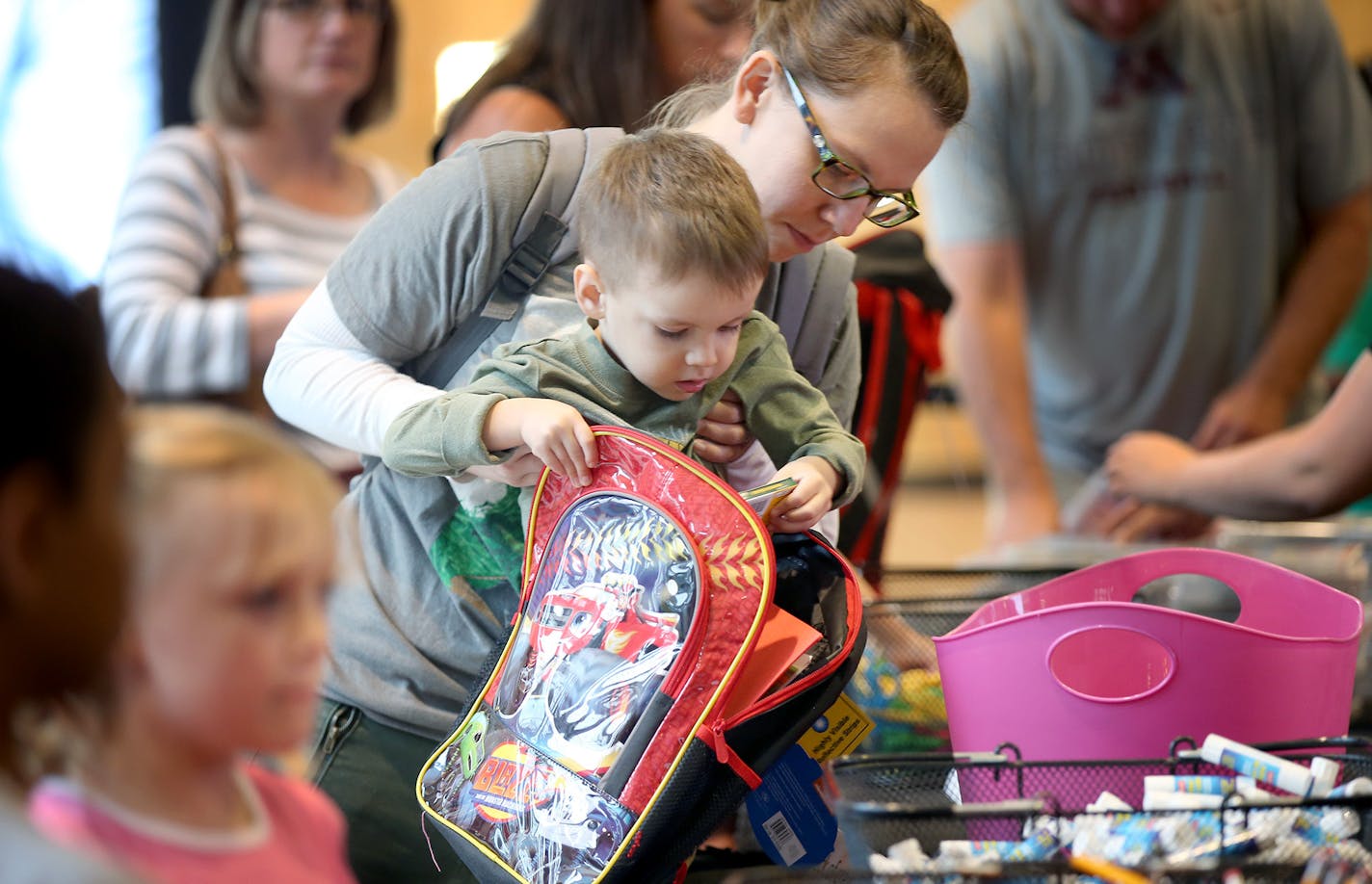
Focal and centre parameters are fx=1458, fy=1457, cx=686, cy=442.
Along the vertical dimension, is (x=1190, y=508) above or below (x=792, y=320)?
below

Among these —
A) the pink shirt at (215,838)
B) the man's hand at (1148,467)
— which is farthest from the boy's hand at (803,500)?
the man's hand at (1148,467)

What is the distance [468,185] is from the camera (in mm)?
1248

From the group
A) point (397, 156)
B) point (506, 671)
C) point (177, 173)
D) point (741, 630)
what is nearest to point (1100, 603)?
point (741, 630)

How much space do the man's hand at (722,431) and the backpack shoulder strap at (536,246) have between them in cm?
19

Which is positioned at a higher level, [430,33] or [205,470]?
[205,470]

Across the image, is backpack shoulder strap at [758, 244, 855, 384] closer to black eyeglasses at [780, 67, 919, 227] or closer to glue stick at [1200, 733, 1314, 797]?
black eyeglasses at [780, 67, 919, 227]

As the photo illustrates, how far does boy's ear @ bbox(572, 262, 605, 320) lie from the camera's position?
1199mm

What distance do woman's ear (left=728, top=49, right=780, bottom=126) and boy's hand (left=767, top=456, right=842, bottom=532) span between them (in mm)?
326

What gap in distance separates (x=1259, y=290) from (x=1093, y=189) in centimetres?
38

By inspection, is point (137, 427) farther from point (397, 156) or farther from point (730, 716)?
point (397, 156)

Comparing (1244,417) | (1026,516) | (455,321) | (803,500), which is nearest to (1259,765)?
(803,500)

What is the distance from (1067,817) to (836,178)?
56 centimetres

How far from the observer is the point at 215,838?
0.75 metres

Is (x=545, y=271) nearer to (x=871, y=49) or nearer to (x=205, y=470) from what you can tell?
(x=871, y=49)
